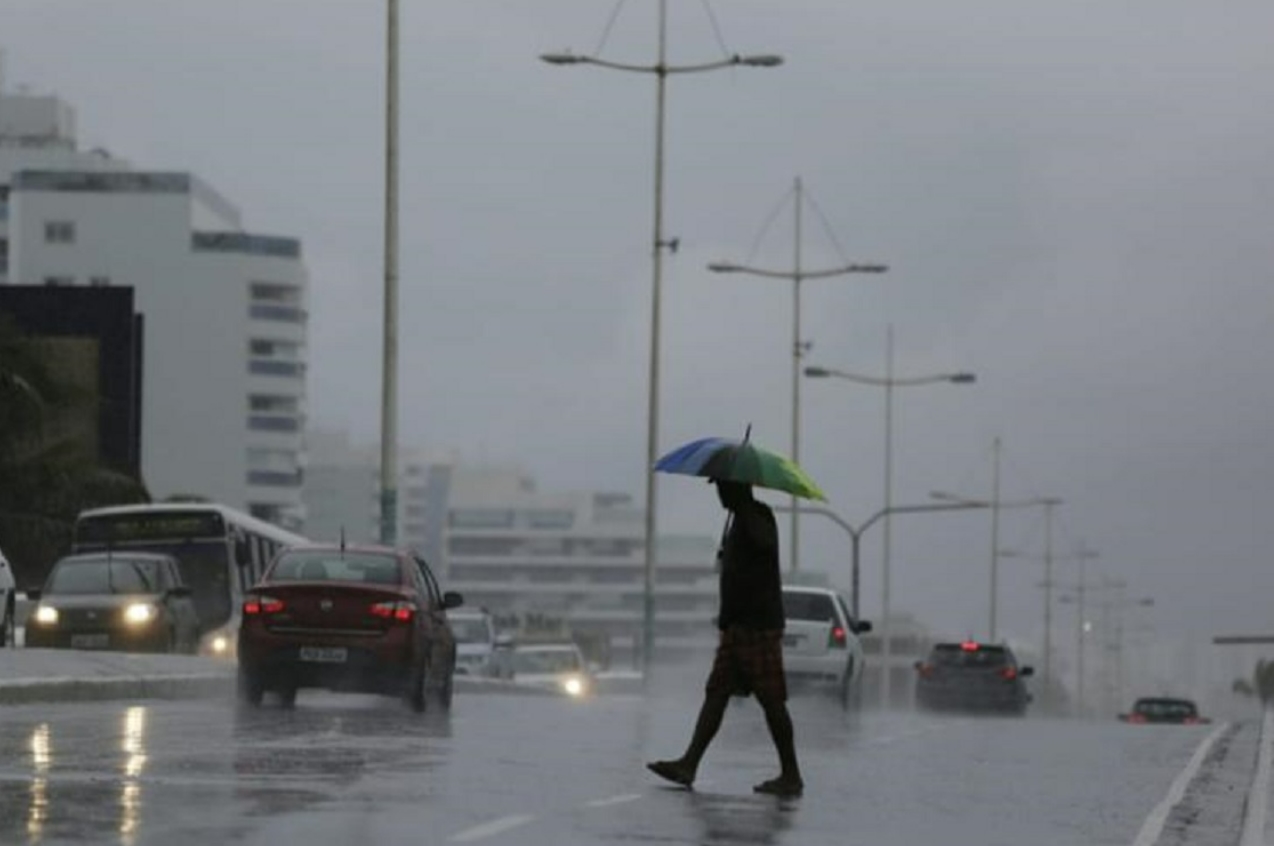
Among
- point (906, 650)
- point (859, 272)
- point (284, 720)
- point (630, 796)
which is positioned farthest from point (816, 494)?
point (906, 650)

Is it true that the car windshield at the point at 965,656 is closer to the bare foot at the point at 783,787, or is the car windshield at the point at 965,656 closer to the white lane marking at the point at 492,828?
the bare foot at the point at 783,787

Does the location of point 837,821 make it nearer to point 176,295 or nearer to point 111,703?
point 111,703

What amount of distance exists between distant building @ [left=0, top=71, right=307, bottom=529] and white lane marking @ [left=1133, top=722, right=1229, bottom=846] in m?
152

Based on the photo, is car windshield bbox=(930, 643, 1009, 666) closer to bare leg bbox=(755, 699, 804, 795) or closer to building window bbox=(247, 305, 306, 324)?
bare leg bbox=(755, 699, 804, 795)

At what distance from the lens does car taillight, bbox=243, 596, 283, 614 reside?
104ft

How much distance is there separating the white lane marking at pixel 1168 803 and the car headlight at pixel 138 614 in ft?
61.6

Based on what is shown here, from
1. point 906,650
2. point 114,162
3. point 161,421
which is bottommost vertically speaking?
point 906,650

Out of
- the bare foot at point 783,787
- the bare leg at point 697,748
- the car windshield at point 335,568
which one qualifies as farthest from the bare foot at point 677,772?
the car windshield at point 335,568

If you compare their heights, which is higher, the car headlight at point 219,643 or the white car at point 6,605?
the white car at point 6,605

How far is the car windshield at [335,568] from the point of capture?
106ft

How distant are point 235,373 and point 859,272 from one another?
343 ft

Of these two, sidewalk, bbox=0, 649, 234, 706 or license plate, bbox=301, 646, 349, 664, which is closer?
sidewalk, bbox=0, 649, 234, 706

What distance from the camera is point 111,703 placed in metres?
31.3

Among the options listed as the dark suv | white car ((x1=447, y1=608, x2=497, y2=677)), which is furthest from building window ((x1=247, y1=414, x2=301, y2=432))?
the dark suv
